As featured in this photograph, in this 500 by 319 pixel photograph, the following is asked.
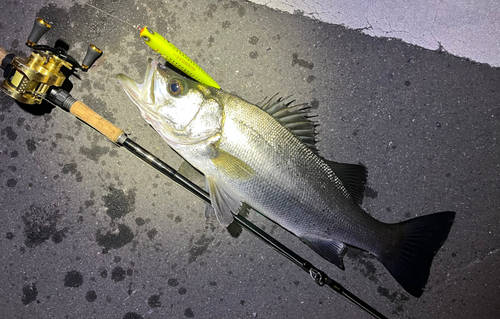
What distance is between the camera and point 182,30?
2.84 m

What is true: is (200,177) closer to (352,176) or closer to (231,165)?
(231,165)

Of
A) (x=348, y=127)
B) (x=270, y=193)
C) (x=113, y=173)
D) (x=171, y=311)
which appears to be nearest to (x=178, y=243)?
(x=171, y=311)

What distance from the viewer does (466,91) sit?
9.49ft

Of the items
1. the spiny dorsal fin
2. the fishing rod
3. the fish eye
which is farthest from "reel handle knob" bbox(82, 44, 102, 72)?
the spiny dorsal fin

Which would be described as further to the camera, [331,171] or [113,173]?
[113,173]

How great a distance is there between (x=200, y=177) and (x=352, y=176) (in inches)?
56.0

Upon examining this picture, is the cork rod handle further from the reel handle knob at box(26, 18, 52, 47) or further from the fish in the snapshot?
the reel handle knob at box(26, 18, 52, 47)

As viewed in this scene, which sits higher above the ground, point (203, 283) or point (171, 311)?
point (203, 283)

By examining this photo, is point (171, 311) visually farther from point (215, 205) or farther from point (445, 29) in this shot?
point (445, 29)

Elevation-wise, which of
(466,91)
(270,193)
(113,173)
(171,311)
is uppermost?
(466,91)

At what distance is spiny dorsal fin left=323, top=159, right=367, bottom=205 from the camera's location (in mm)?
2486

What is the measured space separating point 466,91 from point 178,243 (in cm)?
322

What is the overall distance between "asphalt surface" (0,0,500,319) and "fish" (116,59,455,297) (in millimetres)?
411

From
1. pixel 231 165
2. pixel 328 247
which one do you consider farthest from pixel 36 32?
pixel 328 247
